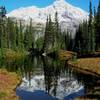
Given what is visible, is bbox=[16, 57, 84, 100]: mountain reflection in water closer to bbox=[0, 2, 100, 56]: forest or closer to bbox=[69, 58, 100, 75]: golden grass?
bbox=[69, 58, 100, 75]: golden grass

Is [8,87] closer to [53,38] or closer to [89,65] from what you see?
[89,65]

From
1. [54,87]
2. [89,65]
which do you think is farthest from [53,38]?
[54,87]

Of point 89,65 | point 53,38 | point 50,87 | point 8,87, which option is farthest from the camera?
point 53,38

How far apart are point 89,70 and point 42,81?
16.1 metres

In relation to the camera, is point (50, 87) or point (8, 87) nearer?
point (8, 87)

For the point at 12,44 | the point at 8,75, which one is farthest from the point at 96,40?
the point at 8,75

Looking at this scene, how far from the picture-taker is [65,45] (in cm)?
17662

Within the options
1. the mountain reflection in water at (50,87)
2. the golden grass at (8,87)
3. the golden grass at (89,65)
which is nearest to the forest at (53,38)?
the golden grass at (89,65)

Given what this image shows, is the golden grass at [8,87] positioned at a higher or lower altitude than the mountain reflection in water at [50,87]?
higher

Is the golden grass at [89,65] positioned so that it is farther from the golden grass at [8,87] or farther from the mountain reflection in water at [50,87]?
the golden grass at [8,87]

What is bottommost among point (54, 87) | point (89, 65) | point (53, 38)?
point (54, 87)

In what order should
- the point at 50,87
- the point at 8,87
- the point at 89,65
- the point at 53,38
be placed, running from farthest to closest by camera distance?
the point at 53,38 < the point at 89,65 < the point at 50,87 < the point at 8,87

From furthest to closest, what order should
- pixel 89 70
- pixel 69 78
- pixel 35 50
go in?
pixel 35 50, pixel 89 70, pixel 69 78

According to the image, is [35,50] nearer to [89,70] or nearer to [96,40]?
[96,40]
